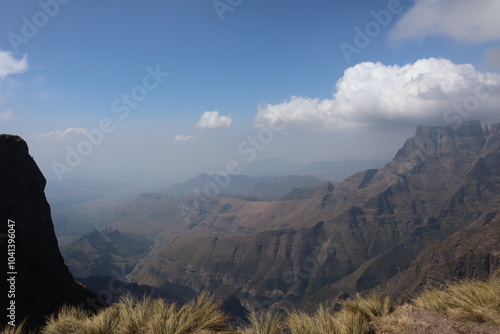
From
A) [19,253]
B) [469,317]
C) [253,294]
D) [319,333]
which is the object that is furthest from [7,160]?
[253,294]

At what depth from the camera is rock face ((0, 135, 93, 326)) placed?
1391 centimetres

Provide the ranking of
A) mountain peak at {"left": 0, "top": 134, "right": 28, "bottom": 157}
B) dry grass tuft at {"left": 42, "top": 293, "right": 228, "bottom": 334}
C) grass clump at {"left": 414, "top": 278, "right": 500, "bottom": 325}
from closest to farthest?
1. grass clump at {"left": 414, "top": 278, "right": 500, "bottom": 325}
2. dry grass tuft at {"left": 42, "top": 293, "right": 228, "bottom": 334}
3. mountain peak at {"left": 0, "top": 134, "right": 28, "bottom": 157}

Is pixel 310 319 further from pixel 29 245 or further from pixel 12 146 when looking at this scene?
pixel 12 146

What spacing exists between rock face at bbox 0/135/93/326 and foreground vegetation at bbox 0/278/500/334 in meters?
8.53

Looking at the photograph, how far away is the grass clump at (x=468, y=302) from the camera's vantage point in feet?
19.0

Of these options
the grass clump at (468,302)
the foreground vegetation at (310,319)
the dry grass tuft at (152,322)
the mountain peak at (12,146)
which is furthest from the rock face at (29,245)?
the grass clump at (468,302)

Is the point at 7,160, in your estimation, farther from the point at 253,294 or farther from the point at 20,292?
the point at 253,294

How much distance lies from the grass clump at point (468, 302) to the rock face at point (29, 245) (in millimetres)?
15012

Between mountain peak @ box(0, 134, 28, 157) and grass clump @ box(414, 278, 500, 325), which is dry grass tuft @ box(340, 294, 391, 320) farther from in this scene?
mountain peak @ box(0, 134, 28, 157)

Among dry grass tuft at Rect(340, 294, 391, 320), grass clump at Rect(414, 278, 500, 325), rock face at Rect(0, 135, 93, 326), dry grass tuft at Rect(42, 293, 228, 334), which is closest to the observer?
grass clump at Rect(414, 278, 500, 325)

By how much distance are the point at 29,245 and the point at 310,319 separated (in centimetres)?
1950

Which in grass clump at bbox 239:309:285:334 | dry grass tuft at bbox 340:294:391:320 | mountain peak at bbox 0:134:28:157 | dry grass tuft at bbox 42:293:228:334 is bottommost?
dry grass tuft at bbox 340:294:391:320

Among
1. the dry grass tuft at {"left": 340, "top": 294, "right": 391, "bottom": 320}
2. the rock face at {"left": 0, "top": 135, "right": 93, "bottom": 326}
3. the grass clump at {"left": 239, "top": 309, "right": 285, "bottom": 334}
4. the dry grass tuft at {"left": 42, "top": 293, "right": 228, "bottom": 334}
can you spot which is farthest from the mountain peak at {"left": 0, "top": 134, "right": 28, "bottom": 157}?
the dry grass tuft at {"left": 340, "top": 294, "right": 391, "bottom": 320}

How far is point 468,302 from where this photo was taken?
628 cm
